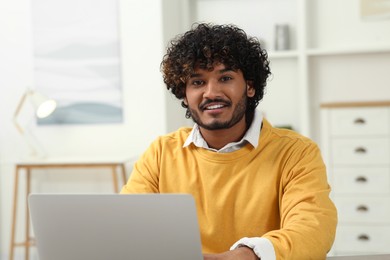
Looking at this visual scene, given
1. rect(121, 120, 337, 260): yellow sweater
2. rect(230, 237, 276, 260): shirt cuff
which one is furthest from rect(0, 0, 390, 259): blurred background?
rect(230, 237, 276, 260): shirt cuff

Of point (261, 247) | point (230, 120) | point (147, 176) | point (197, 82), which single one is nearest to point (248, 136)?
point (230, 120)

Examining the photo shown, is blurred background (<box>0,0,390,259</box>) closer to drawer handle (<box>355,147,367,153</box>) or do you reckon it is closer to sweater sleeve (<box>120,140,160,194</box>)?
drawer handle (<box>355,147,367,153</box>)

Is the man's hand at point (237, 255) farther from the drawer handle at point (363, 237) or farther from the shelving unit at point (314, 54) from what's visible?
the drawer handle at point (363, 237)

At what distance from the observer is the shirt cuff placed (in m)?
1.41

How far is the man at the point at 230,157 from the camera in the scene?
1.76 m

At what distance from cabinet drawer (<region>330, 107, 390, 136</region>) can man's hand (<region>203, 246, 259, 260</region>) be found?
3.12 meters

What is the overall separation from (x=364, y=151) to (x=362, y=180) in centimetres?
19

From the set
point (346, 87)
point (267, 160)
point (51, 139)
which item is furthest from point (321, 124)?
point (267, 160)

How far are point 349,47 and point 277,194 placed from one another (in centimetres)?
293

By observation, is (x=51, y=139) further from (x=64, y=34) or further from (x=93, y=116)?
(x=64, y=34)

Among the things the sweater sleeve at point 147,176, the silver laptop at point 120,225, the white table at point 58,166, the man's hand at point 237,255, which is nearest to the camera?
the silver laptop at point 120,225

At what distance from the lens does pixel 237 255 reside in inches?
54.7

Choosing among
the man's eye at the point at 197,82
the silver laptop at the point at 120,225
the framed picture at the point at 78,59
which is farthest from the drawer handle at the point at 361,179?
the silver laptop at the point at 120,225

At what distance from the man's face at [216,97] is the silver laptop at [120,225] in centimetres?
57
